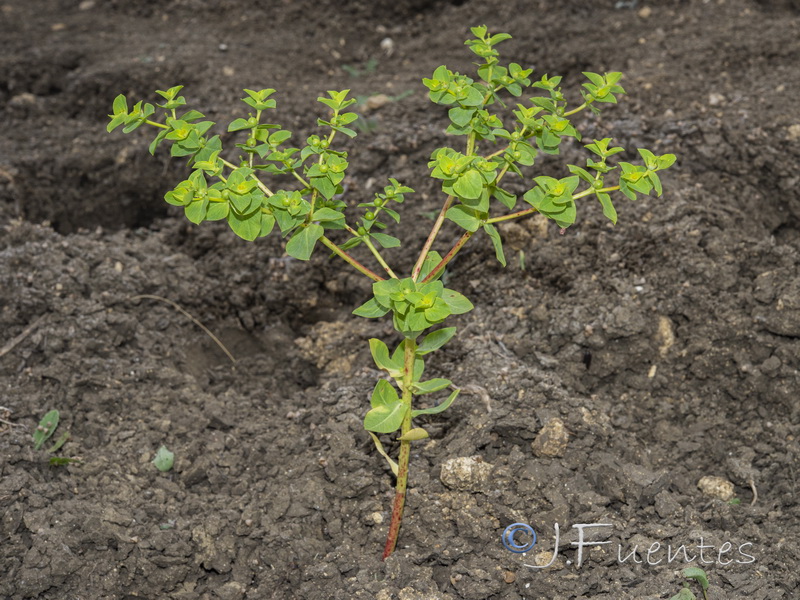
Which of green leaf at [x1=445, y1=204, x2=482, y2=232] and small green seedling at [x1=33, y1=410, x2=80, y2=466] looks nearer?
green leaf at [x1=445, y1=204, x2=482, y2=232]

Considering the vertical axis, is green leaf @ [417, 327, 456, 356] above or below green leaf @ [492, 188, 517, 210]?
below

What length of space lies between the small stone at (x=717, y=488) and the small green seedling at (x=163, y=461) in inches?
63.8

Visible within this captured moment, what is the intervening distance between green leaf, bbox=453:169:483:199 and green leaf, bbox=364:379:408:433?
0.50m

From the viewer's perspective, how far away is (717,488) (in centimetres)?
240

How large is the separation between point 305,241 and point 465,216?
40 cm

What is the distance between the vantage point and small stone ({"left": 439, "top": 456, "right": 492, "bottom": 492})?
2.29 meters

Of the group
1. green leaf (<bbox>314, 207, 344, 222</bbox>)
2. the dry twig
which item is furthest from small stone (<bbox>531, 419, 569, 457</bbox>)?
the dry twig

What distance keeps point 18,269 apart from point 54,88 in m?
1.97

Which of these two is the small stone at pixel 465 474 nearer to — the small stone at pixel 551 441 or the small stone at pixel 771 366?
the small stone at pixel 551 441

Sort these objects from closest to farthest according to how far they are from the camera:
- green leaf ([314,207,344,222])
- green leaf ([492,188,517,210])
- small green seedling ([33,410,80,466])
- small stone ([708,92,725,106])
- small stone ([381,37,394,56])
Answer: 1. green leaf ([314,207,344,222])
2. green leaf ([492,188,517,210])
3. small green seedling ([33,410,80,466])
4. small stone ([708,92,725,106])
5. small stone ([381,37,394,56])

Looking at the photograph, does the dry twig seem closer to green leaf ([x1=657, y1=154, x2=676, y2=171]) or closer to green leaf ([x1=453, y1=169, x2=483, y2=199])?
green leaf ([x1=453, y1=169, x2=483, y2=199])

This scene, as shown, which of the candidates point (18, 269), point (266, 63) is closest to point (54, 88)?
point (266, 63)

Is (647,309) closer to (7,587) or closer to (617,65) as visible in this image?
(617,65)

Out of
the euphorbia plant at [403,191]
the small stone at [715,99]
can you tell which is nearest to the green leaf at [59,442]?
the euphorbia plant at [403,191]
